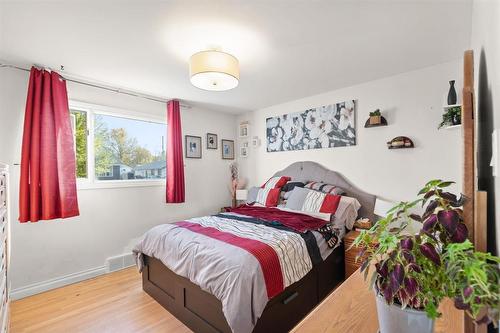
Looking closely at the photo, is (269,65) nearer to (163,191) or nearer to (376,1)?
(376,1)

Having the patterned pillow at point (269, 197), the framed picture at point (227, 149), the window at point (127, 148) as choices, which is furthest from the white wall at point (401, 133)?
the window at point (127, 148)

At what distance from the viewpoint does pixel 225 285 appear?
5.16ft

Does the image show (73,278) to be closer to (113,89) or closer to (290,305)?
(113,89)

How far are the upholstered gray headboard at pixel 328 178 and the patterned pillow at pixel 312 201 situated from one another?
344 mm

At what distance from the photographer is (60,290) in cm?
254

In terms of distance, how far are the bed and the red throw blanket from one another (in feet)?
0.56

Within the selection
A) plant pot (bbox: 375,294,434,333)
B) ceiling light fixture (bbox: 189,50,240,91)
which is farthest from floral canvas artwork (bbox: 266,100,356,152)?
plant pot (bbox: 375,294,434,333)

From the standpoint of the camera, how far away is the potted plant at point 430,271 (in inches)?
18.3

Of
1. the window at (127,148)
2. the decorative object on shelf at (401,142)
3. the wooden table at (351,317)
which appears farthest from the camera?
the window at (127,148)

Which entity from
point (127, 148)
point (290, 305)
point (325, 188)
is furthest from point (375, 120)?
point (127, 148)

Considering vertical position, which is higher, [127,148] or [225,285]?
[127,148]

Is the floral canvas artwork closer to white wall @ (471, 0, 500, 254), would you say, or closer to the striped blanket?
the striped blanket

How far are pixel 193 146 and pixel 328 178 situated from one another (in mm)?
2151

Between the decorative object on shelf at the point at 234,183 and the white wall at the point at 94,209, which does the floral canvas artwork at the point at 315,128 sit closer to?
the decorative object on shelf at the point at 234,183
